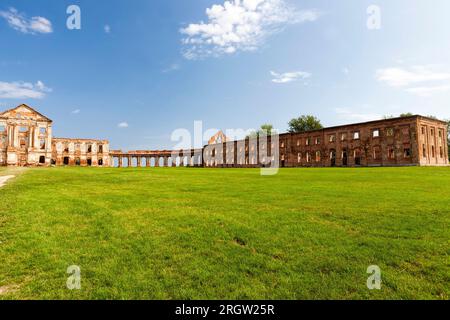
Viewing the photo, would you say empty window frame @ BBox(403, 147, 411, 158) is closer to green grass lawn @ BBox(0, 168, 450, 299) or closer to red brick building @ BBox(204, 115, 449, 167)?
red brick building @ BBox(204, 115, 449, 167)

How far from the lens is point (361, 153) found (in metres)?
46.2

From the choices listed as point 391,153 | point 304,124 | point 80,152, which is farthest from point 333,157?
point 80,152

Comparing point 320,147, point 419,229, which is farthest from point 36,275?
point 320,147

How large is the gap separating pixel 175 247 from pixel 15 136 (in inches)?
2864

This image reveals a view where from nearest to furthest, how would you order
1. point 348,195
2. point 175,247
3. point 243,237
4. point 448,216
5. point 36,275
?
1. point 36,275
2. point 175,247
3. point 243,237
4. point 448,216
5. point 348,195

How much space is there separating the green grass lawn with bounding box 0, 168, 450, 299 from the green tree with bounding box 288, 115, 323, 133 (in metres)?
79.5

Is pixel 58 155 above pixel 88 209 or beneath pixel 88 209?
above

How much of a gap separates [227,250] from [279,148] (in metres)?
57.4

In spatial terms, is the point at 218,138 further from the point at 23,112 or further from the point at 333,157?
the point at 23,112

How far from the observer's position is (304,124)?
86.8 meters

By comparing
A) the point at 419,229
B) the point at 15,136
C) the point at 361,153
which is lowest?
the point at 419,229

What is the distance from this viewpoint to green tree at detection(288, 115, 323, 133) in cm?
8531

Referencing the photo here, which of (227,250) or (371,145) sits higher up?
(371,145)

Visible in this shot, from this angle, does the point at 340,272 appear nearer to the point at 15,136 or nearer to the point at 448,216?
the point at 448,216
